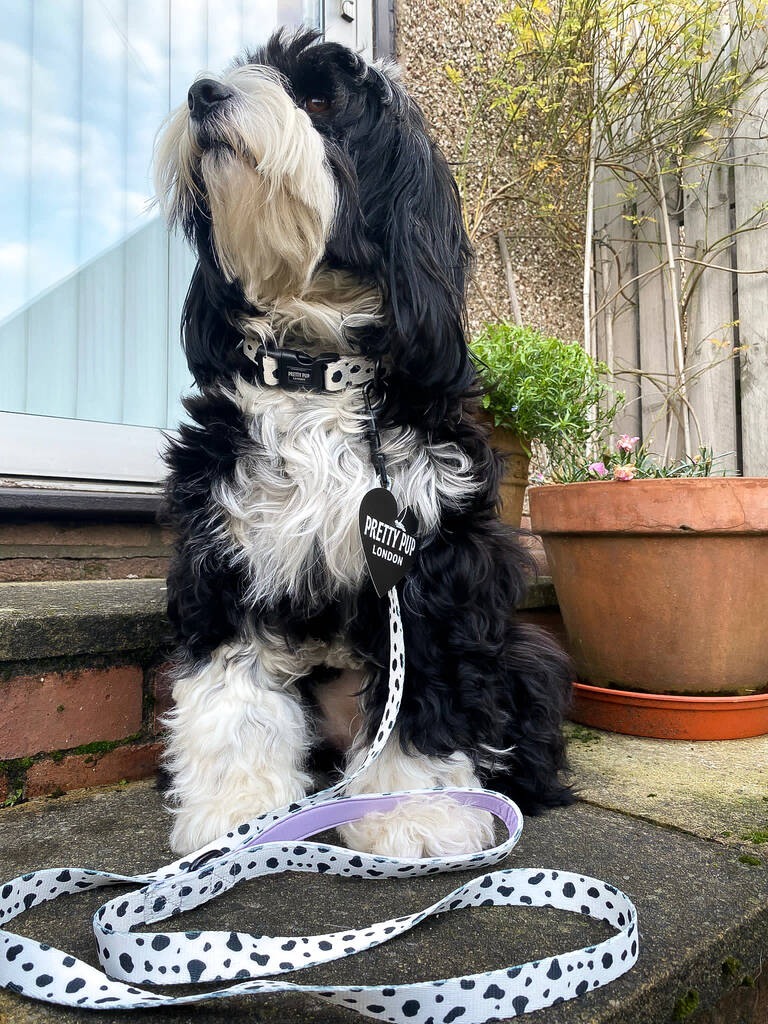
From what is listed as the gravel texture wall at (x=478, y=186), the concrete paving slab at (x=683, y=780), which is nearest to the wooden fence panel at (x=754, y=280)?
the gravel texture wall at (x=478, y=186)

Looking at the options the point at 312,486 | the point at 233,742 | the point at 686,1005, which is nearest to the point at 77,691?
the point at 233,742

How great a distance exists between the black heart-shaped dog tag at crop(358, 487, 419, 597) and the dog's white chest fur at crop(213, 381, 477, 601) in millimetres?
45

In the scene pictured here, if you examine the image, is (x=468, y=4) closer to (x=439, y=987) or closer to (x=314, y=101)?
(x=314, y=101)

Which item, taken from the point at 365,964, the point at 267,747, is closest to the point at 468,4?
the point at 267,747

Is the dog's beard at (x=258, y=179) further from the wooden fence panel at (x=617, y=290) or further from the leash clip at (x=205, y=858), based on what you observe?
the wooden fence panel at (x=617, y=290)

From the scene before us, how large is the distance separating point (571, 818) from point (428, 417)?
2.67 ft

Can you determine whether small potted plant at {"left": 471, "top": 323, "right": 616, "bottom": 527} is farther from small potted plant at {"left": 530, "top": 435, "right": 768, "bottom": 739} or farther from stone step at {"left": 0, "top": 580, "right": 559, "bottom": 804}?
stone step at {"left": 0, "top": 580, "right": 559, "bottom": 804}

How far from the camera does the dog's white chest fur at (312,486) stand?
1.23 metres

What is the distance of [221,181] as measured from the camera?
120 cm

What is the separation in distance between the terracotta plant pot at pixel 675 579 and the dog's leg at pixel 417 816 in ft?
3.14

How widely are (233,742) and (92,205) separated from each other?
2.05 m

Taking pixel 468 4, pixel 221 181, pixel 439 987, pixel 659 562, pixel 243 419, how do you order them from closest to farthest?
pixel 439 987 < pixel 221 181 < pixel 243 419 < pixel 659 562 < pixel 468 4

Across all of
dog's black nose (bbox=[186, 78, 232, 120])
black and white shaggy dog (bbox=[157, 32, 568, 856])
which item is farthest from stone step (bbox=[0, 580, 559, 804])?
dog's black nose (bbox=[186, 78, 232, 120])

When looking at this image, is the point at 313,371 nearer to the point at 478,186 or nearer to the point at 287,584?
Answer: the point at 287,584
